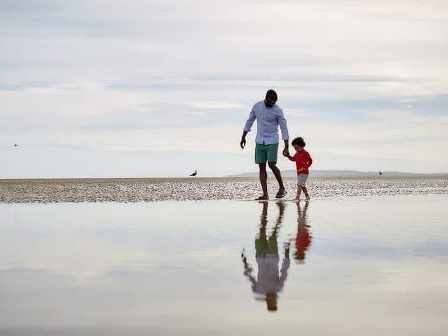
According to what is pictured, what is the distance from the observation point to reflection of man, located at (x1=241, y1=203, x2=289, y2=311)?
4484mm

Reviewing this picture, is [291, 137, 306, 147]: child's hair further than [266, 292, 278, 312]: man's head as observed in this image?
Yes

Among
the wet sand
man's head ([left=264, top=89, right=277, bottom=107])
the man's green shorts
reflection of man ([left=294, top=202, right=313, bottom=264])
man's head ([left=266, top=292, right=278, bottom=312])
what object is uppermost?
man's head ([left=264, top=89, right=277, bottom=107])

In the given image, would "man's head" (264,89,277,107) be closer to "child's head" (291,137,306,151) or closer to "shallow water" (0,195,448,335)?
"child's head" (291,137,306,151)

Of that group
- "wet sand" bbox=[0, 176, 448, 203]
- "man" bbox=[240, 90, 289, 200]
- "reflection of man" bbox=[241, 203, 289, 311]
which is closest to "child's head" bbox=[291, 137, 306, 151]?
"man" bbox=[240, 90, 289, 200]

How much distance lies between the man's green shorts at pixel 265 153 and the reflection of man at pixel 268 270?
841 centimetres

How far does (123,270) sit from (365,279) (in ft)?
5.80

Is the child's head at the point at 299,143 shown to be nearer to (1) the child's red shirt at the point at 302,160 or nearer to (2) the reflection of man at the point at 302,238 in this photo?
(1) the child's red shirt at the point at 302,160

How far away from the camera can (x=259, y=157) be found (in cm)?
1680

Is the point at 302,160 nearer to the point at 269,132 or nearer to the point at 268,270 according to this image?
the point at 269,132

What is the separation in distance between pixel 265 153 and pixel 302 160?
3.88ft

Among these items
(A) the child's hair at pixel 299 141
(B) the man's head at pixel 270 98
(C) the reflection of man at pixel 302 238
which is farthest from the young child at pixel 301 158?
(C) the reflection of man at pixel 302 238

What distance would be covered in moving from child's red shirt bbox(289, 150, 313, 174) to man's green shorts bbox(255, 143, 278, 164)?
80 centimetres

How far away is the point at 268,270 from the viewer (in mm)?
5484

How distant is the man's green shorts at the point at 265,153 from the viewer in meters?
16.6
